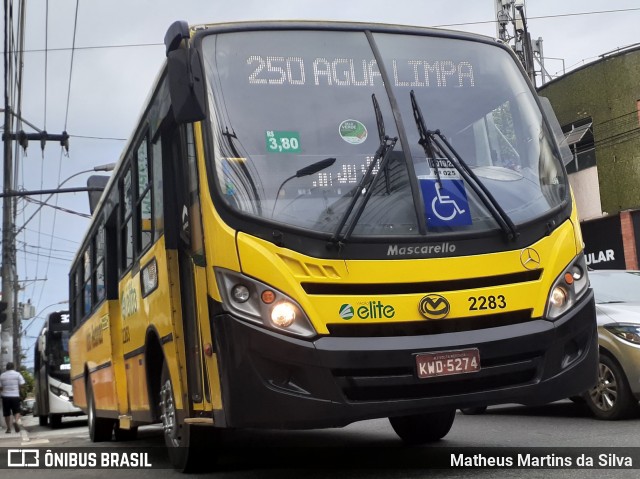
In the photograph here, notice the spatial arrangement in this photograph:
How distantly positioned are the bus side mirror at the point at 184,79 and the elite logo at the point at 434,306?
69.4 inches

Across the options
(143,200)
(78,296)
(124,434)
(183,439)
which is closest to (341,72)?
(143,200)

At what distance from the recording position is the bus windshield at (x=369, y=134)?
19.7 feet

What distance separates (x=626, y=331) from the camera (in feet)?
30.3

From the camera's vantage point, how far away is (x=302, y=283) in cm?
571

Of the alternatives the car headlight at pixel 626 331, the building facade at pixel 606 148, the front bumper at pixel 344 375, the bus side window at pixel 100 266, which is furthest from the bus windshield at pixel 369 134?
the building facade at pixel 606 148

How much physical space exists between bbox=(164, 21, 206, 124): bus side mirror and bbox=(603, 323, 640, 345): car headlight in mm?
5010

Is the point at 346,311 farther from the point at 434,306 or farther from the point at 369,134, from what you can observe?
the point at 369,134

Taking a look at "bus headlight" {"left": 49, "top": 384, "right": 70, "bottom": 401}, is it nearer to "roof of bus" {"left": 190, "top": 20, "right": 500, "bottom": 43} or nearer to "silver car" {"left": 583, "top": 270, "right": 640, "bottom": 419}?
"silver car" {"left": 583, "top": 270, "right": 640, "bottom": 419}

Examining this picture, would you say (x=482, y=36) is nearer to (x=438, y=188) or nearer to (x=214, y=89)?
(x=438, y=188)

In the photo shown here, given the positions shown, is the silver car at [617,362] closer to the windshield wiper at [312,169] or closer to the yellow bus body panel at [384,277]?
the yellow bus body panel at [384,277]

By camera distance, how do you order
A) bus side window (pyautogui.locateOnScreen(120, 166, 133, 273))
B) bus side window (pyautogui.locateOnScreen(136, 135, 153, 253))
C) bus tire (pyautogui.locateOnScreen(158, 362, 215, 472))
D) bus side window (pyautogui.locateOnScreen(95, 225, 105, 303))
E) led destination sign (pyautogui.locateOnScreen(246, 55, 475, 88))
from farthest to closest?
1. bus side window (pyautogui.locateOnScreen(95, 225, 105, 303))
2. bus side window (pyautogui.locateOnScreen(120, 166, 133, 273))
3. bus side window (pyautogui.locateOnScreen(136, 135, 153, 253))
4. bus tire (pyautogui.locateOnScreen(158, 362, 215, 472))
5. led destination sign (pyautogui.locateOnScreen(246, 55, 475, 88))

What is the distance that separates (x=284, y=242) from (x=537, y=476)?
2183 mm

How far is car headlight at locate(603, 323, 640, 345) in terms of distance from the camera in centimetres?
913

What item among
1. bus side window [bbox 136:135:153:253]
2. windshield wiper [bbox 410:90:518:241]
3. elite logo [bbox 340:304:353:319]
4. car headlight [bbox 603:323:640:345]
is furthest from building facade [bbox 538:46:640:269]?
elite logo [bbox 340:304:353:319]
